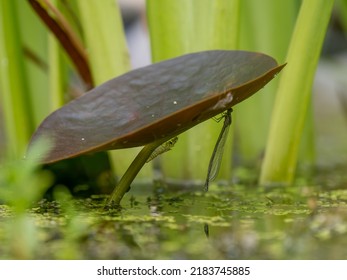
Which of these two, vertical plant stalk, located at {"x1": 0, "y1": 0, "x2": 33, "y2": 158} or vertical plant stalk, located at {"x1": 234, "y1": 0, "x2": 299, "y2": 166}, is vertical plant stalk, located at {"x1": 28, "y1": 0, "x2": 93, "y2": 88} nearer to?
vertical plant stalk, located at {"x1": 0, "y1": 0, "x2": 33, "y2": 158}

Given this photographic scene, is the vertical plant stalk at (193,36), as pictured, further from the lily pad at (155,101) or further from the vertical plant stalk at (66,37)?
the lily pad at (155,101)

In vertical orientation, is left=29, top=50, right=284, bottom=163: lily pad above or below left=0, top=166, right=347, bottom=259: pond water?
above

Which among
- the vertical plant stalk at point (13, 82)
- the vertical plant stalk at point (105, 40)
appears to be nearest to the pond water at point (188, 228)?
the vertical plant stalk at point (105, 40)

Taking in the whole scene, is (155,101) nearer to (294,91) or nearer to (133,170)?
(133,170)

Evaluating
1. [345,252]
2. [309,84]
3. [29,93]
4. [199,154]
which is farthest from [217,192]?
[29,93]

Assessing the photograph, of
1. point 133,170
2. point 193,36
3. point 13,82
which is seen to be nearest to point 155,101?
point 133,170

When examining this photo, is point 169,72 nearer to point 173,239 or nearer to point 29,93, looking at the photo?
point 173,239

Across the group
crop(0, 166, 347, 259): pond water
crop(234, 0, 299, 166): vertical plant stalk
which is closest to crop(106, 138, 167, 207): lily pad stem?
crop(0, 166, 347, 259): pond water
